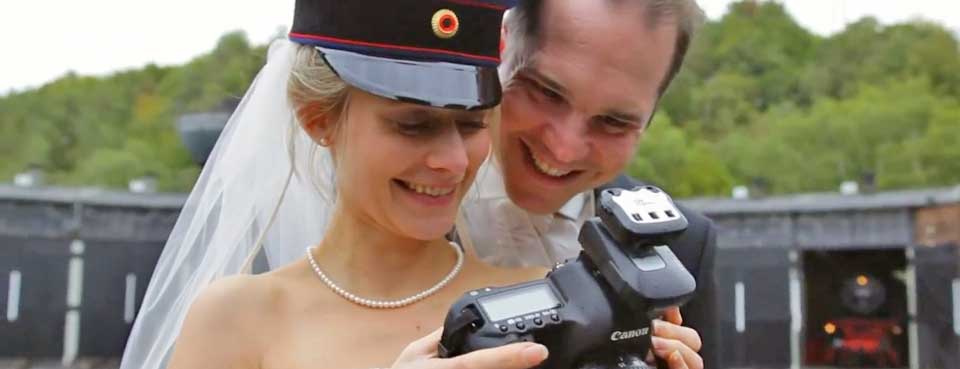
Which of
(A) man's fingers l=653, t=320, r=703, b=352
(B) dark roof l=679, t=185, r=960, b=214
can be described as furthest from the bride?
(B) dark roof l=679, t=185, r=960, b=214

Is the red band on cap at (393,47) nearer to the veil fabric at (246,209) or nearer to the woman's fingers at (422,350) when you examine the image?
the veil fabric at (246,209)

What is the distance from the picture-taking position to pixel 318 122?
4.54 feet

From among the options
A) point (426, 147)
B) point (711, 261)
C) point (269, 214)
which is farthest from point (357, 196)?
point (711, 261)

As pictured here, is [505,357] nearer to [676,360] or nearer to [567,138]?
[676,360]

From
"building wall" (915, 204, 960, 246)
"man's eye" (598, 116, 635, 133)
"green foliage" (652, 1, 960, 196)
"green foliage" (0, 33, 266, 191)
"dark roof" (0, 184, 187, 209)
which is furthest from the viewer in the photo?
"green foliage" (652, 1, 960, 196)

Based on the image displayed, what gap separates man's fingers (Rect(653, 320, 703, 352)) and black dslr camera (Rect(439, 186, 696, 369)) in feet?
0.24

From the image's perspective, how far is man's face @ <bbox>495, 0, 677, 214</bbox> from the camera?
63.7 inches

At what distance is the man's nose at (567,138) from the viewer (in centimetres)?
162

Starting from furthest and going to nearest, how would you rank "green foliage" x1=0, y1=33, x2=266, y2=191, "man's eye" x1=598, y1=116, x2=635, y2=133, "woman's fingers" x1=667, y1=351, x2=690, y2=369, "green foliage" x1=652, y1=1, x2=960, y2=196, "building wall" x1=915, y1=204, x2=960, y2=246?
"green foliage" x1=652, y1=1, x2=960, y2=196 < "green foliage" x1=0, y1=33, x2=266, y2=191 < "building wall" x1=915, y1=204, x2=960, y2=246 < "man's eye" x1=598, y1=116, x2=635, y2=133 < "woman's fingers" x1=667, y1=351, x2=690, y2=369

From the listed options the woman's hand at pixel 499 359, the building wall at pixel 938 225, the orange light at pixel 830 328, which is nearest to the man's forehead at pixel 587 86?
the woman's hand at pixel 499 359

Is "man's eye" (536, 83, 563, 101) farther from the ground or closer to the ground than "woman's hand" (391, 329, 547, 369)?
farther from the ground

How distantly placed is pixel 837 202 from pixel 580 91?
12702 mm

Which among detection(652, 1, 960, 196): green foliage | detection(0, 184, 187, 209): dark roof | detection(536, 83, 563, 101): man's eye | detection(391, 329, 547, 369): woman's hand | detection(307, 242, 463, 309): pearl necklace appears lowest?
detection(652, 1, 960, 196): green foliage

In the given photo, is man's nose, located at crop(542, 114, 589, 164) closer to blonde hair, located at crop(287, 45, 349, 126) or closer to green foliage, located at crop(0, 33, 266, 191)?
blonde hair, located at crop(287, 45, 349, 126)
